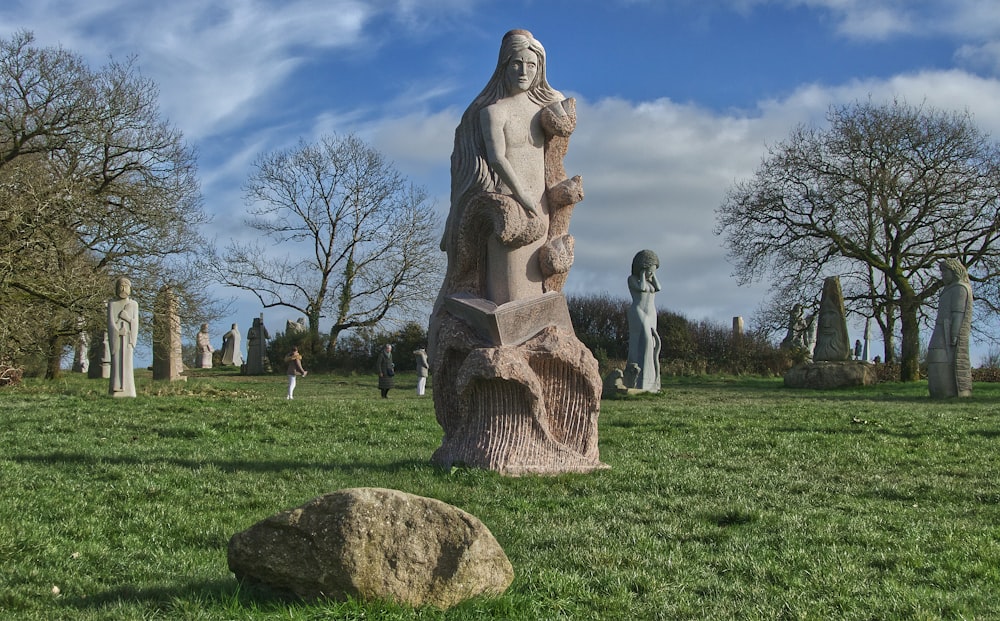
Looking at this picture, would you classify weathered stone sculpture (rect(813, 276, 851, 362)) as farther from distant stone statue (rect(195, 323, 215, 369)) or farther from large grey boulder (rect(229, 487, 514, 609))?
distant stone statue (rect(195, 323, 215, 369))

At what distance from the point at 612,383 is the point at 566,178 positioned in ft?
41.4

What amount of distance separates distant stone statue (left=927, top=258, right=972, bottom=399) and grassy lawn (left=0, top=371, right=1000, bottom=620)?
293 inches

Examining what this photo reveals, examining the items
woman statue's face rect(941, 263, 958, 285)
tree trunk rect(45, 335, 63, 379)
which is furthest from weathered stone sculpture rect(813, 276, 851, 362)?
tree trunk rect(45, 335, 63, 379)

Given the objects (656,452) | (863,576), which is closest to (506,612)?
(863,576)

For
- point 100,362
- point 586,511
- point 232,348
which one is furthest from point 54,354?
point 232,348

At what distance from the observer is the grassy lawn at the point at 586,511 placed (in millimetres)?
4699

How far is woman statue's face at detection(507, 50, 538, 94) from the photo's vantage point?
8.97 metres

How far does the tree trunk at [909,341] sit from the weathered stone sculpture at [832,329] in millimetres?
1812

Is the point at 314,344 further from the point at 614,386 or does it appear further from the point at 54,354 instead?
the point at 614,386

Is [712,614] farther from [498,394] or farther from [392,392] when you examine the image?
[392,392]

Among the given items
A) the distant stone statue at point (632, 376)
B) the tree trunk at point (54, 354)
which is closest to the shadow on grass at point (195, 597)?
the distant stone statue at point (632, 376)

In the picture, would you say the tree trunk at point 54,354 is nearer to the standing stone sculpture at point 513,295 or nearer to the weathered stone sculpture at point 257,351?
the weathered stone sculpture at point 257,351

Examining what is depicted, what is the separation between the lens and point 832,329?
2831 centimetres

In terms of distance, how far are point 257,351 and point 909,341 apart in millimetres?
25232
